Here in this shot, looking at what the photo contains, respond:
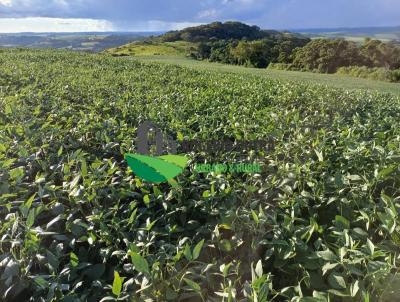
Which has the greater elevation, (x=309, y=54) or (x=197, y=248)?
(x=197, y=248)

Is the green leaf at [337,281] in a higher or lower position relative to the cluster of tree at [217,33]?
lower

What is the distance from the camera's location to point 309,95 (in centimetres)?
732

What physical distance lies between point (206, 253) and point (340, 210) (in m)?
0.89

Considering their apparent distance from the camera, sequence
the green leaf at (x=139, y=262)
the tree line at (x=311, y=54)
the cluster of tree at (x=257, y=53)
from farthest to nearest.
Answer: the cluster of tree at (x=257, y=53) < the tree line at (x=311, y=54) < the green leaf at (x=139, y=262)

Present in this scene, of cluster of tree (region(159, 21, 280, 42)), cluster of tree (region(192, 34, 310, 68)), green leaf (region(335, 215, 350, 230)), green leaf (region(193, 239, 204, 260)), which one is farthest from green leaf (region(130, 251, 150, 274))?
cluster of tree (region(159, 21, 280, 42))

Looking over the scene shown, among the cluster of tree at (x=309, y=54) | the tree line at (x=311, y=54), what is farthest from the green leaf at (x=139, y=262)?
the cluster of tree at (x=309, y=54)

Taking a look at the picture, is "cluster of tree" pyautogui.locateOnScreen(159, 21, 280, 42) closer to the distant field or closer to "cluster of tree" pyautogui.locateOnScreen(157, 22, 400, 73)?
"cluster of tree" pyautogui.locateOnScreen(157, 22, 400, 73)

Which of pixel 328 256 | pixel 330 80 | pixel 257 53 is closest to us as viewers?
pixel 328 256

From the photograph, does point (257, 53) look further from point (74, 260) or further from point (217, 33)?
point (74, 260)

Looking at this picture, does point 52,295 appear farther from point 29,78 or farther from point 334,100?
point 29,78

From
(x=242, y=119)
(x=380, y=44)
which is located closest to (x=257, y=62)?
(x=380, y=44)

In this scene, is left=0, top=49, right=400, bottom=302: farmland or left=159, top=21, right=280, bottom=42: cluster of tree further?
left=159, top=21, right=280, bottom=42: cluster of tree

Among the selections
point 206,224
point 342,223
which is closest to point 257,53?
point 206,224

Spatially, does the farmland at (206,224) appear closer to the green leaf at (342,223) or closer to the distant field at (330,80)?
the green leaf at (342,223)
